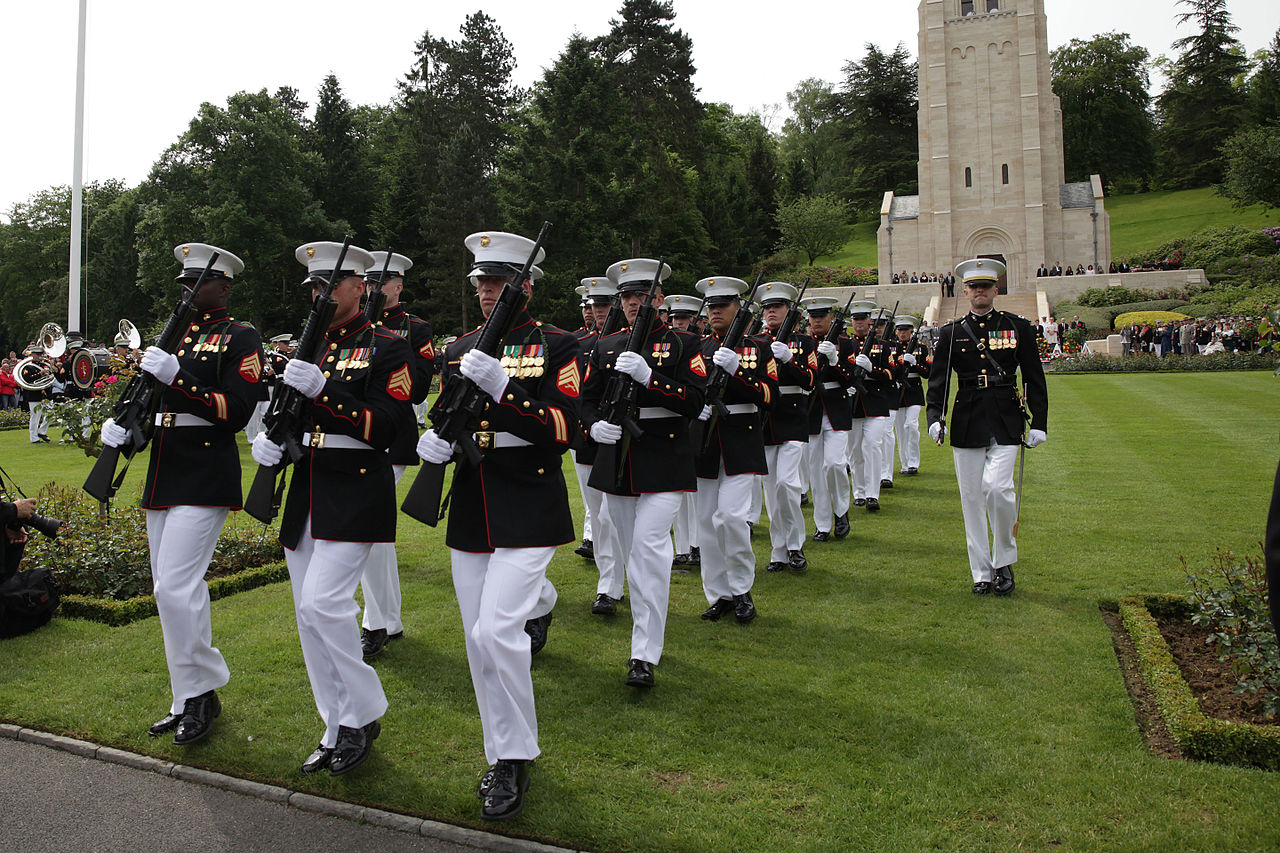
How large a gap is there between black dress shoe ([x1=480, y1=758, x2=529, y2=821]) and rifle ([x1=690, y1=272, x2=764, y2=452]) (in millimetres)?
3256

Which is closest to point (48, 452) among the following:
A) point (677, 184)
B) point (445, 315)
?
point (445, 315)

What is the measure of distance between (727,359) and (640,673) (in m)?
2.41

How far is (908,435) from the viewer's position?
1616 cm

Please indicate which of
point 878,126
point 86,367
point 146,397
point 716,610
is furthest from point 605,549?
point 878,126

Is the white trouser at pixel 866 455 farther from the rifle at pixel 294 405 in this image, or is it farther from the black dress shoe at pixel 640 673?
the rifle at pixel 294 405

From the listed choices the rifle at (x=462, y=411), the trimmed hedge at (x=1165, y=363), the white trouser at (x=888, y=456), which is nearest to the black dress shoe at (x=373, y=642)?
the rifle at (x=462, y=411)

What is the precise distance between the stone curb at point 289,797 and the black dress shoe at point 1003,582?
5.35m

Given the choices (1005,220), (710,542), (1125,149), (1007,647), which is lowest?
(1007,647)

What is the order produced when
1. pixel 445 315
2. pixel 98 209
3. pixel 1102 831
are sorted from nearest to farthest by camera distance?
pixel 1102 831, pixel 445 315, pixel 98 209

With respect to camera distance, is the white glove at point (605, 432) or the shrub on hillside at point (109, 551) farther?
the shrub on hillside at point (109, 551)

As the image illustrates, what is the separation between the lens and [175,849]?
14.0 feet

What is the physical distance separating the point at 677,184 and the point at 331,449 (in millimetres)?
57146

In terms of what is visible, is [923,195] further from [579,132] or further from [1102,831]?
[1102,831]

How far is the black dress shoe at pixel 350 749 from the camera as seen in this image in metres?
4.84
